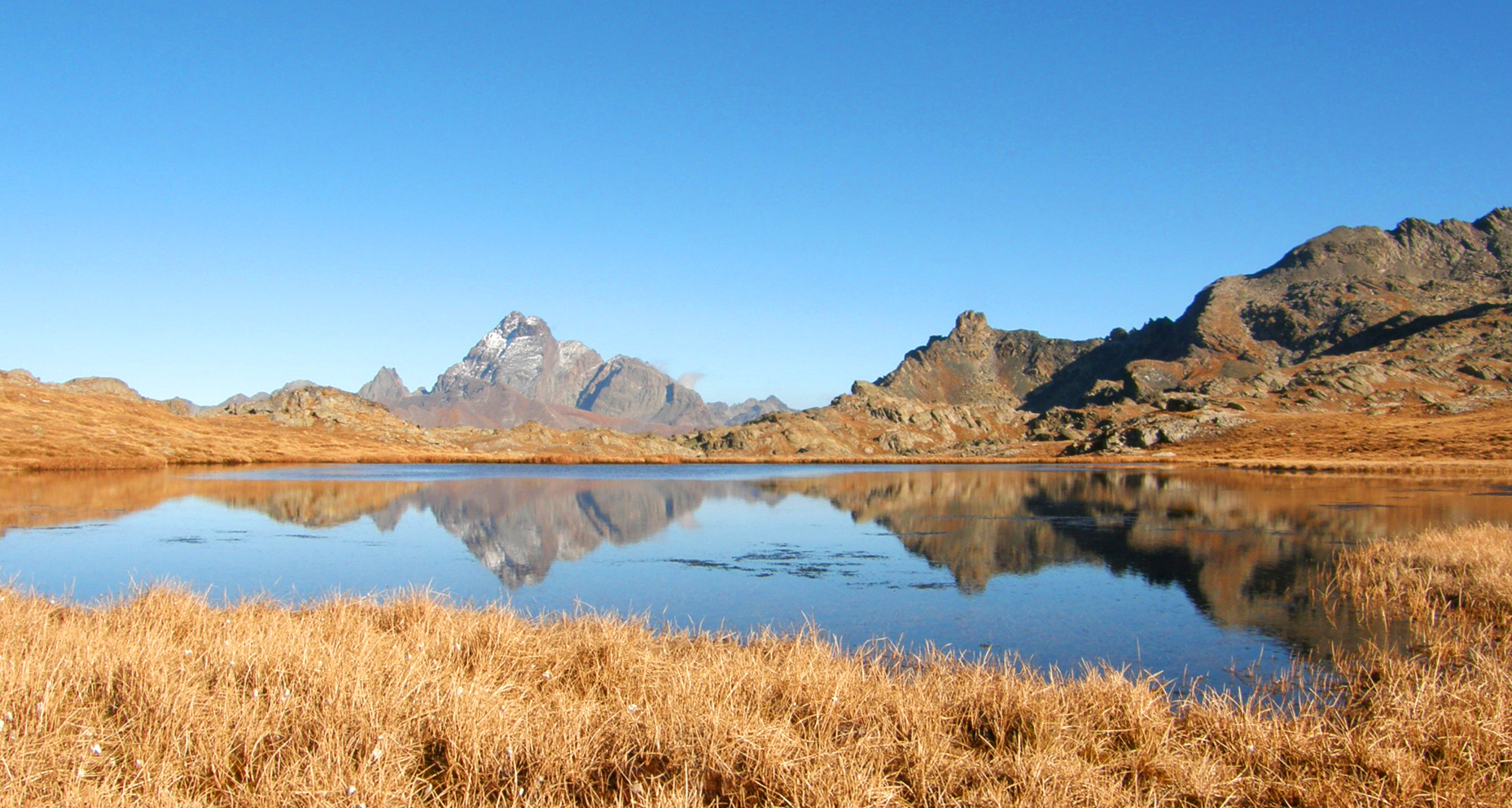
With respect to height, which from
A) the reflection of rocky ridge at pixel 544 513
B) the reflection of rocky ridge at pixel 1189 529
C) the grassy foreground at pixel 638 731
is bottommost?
the reflection of rocky ridge at pixel 1189 529

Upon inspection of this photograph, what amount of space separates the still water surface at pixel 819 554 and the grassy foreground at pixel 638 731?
4.85 metres

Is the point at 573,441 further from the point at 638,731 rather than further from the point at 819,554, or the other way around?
the point at 638,731

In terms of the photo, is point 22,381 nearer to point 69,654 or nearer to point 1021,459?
point 69,654

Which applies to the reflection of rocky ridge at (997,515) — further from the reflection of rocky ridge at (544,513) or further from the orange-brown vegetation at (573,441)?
the orange-brown vegetation at (573,441)

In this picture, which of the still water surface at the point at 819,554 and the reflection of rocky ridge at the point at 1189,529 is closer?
the still water surface at the point at 819,554

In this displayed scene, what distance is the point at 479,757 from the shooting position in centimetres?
668

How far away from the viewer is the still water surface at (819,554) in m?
16.1

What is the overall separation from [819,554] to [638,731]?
774 inches

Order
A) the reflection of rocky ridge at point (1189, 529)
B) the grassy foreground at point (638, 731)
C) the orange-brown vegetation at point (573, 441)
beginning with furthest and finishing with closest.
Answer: the orange-brown vegetation at point (573, 441) < the reflection of rocky ridge at point (1189, 529) < the grassy foreground at point (638, 731)

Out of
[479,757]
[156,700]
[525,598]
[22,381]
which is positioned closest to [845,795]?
[479,757]

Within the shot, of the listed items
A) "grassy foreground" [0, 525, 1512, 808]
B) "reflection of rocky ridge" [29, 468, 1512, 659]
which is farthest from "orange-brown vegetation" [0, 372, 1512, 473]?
Answer: "grassy foreground" [0, 525, 1512, 808]

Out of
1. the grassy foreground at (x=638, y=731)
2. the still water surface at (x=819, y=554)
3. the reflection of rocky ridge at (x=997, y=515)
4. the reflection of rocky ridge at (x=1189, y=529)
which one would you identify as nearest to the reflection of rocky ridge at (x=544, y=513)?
the reflection of rocky ridge at (x=997, y=515)

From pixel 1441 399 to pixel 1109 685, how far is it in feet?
523

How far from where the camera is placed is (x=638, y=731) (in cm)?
729
